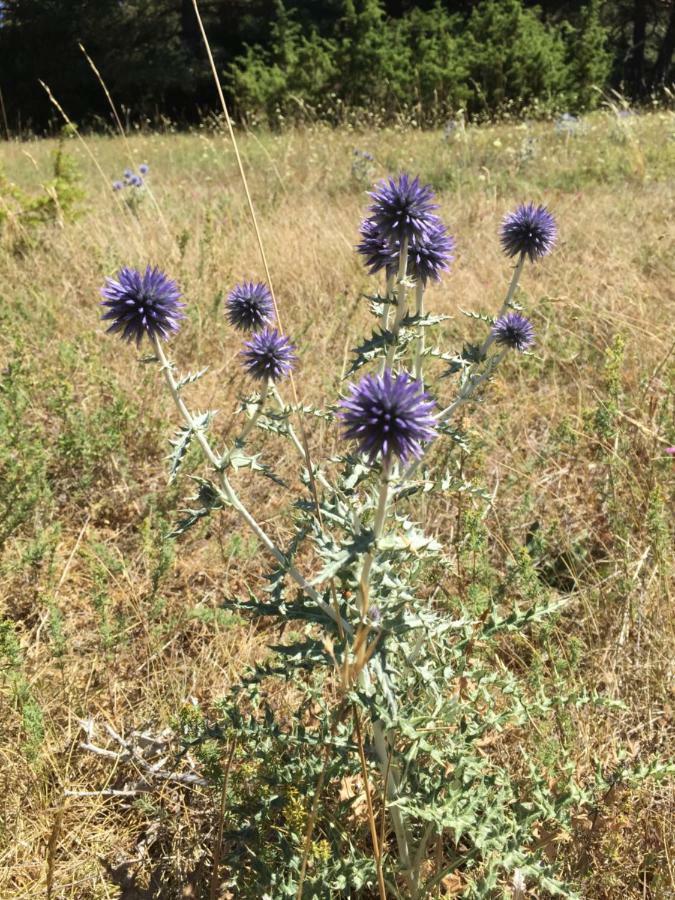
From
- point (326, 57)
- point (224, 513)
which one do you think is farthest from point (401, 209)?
point (326, 57)

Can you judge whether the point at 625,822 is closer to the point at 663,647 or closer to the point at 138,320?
the point at 663,647

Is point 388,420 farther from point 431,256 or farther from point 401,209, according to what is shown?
point 431,256

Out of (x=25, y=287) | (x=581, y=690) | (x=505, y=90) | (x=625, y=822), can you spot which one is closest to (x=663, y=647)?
(x=581, y=690)

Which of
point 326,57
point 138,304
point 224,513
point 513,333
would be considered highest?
point 326,57

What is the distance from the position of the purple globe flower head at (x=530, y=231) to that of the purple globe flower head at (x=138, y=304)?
1094 millimetres

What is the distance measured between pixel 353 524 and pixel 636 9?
28862 millimetres

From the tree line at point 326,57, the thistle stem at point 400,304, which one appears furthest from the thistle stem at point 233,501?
the tree line at point 326,57

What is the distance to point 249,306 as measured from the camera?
79.8 inches

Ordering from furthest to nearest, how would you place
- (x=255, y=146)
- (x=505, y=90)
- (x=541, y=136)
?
1. (x=505, y=90)
2. (x=255, y=146)
3. (x=541, y=136)

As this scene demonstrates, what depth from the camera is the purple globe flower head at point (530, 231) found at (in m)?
2.04

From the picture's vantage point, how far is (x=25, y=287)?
4.50 metres

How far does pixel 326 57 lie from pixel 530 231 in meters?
15.9

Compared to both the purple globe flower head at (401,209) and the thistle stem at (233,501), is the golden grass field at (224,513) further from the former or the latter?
the purple globe flower head at (401,209)

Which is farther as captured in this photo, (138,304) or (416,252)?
(416,252)
